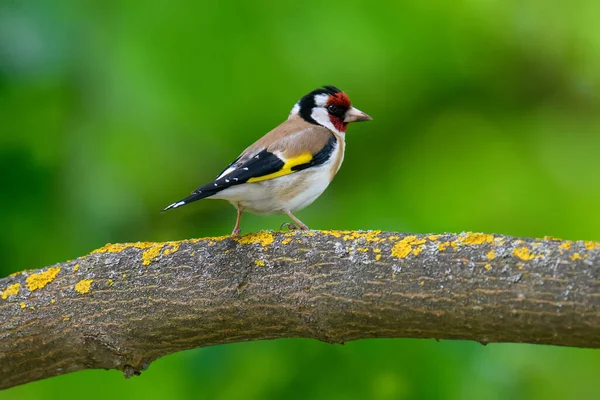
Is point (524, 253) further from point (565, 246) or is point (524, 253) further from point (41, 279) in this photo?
point (41, 279)

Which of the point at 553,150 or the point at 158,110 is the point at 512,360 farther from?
the point at 158,110

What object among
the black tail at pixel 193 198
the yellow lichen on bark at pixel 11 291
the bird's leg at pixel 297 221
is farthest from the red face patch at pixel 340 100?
the yellow lichen on bark at pixel 11 291

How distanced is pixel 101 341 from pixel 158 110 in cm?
130

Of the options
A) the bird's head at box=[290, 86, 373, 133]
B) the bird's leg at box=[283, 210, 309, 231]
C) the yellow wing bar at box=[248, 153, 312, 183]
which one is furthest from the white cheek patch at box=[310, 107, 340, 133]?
the bird's leg at box=[283, 210, 309, 231]

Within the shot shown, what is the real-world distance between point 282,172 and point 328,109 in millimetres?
737

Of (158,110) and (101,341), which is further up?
(158,110)

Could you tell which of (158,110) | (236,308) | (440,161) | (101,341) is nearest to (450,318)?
(236,308)

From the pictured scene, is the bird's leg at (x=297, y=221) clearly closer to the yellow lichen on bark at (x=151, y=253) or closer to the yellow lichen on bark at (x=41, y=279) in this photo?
the yellow lichen on bark at (x=151, y=253)

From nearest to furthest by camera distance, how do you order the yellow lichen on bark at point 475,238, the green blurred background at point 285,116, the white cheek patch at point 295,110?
the yellow lichen on bark at point 475,238 → the green blurred background at point 285,116 → the white cheek patch at point 295,110

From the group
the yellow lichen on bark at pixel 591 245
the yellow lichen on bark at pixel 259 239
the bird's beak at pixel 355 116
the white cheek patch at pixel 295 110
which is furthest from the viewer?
the white cheek patch at pixel 295 110

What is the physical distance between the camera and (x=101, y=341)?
2.72 meters

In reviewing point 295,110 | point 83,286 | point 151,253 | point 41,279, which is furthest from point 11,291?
point 295,110

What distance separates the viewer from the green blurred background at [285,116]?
3.50 meters

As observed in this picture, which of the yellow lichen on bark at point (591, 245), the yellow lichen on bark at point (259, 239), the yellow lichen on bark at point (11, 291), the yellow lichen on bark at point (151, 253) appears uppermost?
the yellow lichen on bark at point (591, 245)
